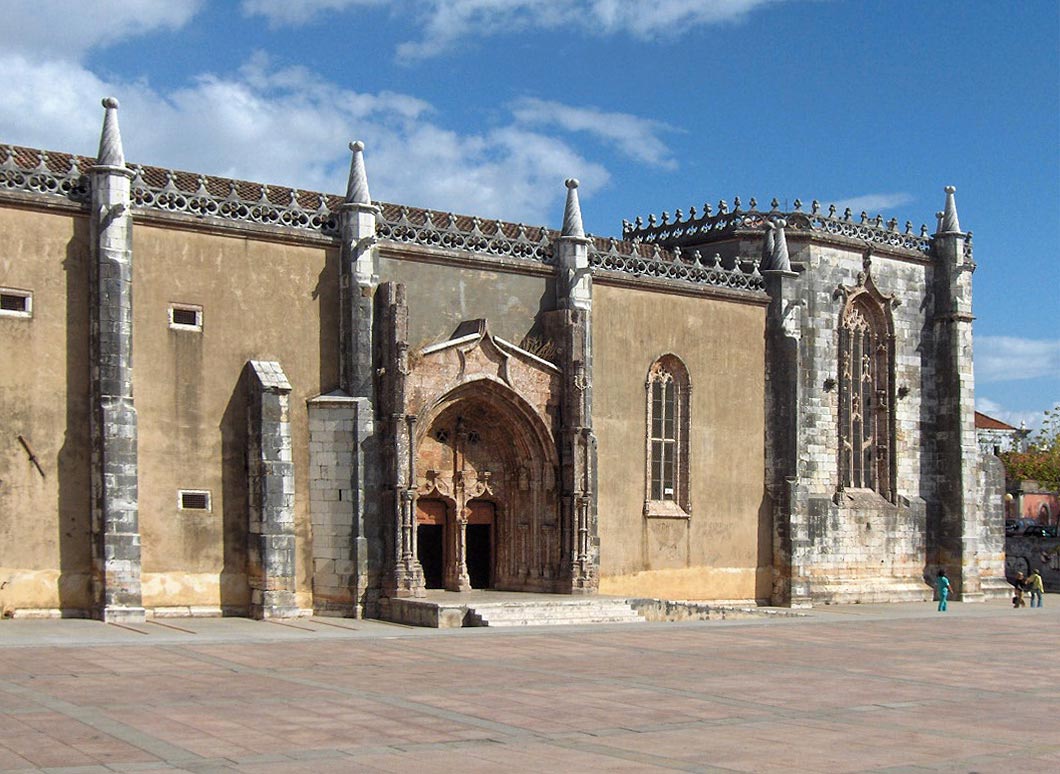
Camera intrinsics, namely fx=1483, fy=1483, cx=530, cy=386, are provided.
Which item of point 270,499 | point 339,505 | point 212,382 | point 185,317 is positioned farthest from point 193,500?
point 185,317

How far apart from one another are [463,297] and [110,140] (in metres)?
8.02

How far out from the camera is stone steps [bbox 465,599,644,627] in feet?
88.5

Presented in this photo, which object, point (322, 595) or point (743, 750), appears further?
point (322, 595)

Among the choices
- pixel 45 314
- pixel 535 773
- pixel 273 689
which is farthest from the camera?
pixel 45 314

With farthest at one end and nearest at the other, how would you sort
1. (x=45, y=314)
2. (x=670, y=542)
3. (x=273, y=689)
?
1. (x=670, y=542)
2. (x=45, y=314)
3. (x=273, y=689)

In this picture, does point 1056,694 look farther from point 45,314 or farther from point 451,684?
point 45,314

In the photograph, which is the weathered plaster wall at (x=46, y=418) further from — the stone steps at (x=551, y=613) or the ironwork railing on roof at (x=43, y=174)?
the stone steps at (x=551, y=613)

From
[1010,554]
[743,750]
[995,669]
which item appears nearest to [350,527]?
[995,669]

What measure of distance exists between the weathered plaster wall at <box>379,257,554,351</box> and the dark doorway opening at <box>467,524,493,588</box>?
14.1 feet

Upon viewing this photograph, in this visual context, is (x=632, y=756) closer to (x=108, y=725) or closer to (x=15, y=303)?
(x=108, y=725)

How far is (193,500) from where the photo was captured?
88.5ft

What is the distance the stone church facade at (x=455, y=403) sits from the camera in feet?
84.4

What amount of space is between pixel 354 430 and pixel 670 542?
355 inches

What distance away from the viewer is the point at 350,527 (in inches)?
1109
